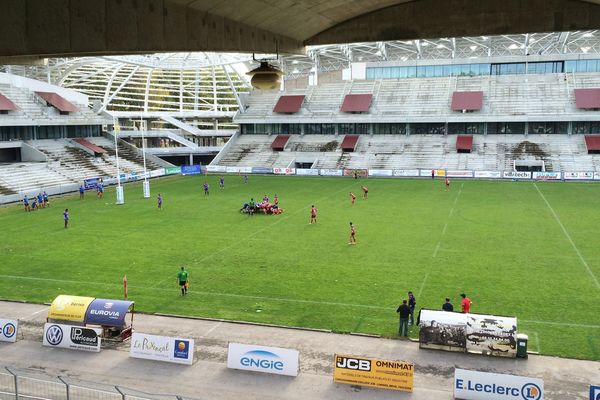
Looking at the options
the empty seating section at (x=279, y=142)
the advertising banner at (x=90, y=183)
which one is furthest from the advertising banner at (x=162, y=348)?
the empty seating section at (x=279, y=142)

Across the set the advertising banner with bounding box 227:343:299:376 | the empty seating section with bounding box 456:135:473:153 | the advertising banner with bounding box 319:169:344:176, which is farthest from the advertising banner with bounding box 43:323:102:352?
the empty seating section with bounding box 456:135:473:153

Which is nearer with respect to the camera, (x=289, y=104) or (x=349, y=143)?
(x=349, y=143)

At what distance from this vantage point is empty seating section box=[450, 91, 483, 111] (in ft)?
232

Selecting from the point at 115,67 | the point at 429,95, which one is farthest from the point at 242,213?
the point at 115,67

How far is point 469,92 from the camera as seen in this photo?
242 feet

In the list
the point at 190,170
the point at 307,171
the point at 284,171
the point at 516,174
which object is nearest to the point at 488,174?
the point at 516,174

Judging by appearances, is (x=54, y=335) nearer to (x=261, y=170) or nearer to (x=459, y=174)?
(x=459, y=174)

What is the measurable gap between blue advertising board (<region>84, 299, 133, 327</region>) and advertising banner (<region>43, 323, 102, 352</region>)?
50 centimetres

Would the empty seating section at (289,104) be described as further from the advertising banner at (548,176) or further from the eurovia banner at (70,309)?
the eurovia banner at (70,309)

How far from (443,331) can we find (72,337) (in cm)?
1043

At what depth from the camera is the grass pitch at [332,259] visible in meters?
18.6

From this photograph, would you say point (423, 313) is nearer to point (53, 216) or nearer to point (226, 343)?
point (226, 343)

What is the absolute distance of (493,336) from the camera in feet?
48.3

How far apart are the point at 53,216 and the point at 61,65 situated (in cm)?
4597
